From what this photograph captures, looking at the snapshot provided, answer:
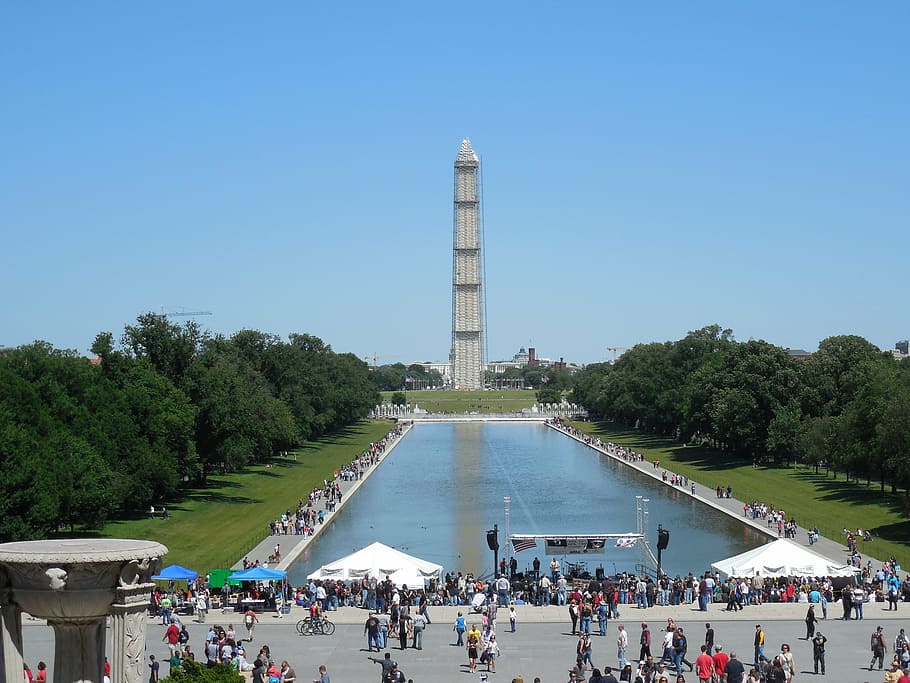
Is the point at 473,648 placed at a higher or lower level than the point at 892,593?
lower

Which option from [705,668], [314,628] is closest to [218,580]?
[314,628]

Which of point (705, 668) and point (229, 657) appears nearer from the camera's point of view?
point (705, 668)

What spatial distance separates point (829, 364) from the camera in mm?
69688

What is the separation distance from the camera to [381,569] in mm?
30312

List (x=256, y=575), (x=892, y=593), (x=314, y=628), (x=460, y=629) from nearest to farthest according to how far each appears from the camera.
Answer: (x=460, y=629) → (x=314, y=628) → (x=892, y=593) → (x=256, y=575)

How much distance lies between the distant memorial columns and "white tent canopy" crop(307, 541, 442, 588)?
19.2 meters

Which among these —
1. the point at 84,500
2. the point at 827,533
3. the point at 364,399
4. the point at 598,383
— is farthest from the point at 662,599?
the point at 598,383

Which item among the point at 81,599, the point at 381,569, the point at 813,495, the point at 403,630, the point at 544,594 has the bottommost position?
the point at 544,594

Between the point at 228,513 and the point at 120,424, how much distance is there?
6340 millimetres

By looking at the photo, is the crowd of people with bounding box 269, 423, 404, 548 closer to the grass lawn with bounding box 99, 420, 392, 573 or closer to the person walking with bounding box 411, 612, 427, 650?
the grass lawn with bounding box 99, 420, 392, 573

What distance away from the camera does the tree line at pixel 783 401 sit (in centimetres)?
5062

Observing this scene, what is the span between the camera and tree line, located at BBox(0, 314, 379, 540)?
3538 centimetres

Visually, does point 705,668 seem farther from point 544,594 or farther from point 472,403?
point 472,403

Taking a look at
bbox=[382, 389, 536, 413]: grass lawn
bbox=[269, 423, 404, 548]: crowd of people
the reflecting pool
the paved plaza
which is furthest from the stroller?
bbox=[382, 389, 536, 413]: grass lawn
